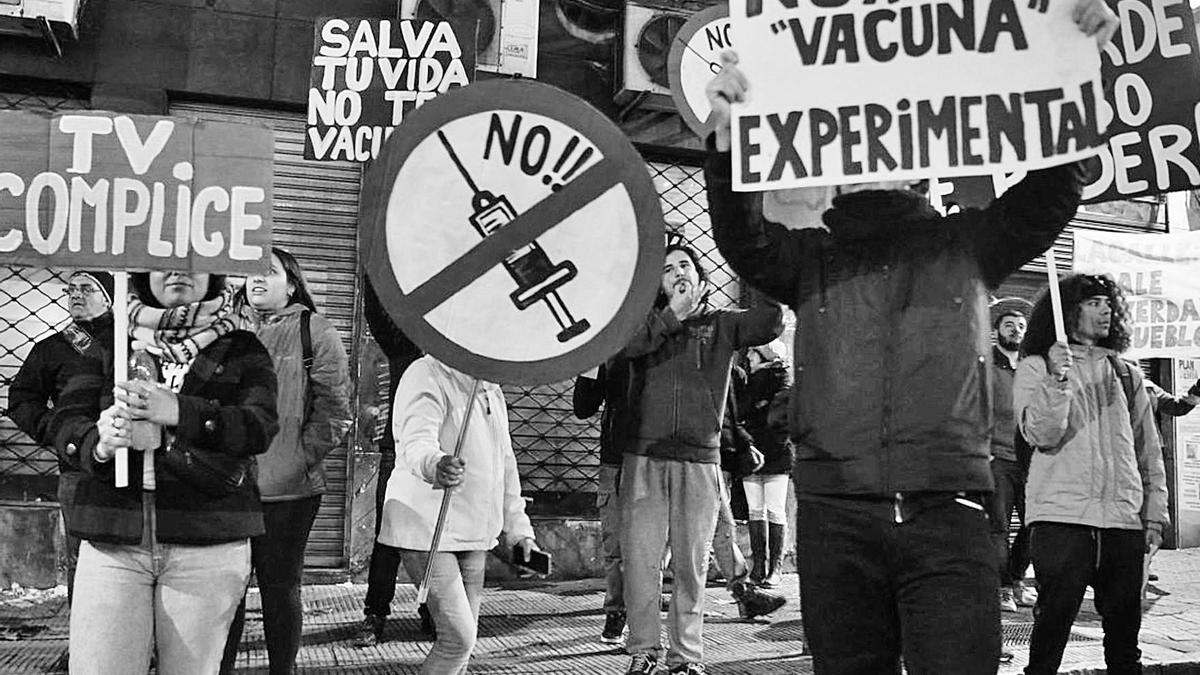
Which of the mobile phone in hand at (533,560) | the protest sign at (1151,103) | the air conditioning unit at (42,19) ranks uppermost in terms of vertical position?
the air conditioning unit at (42,19)

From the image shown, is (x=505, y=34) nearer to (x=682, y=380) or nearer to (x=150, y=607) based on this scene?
(x=682, y=380)

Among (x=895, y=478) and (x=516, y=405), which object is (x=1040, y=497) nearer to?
(x=895, y=478)

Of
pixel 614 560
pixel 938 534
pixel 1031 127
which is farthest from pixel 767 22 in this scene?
pixel 614 560

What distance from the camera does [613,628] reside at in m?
6.37

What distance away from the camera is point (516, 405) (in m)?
8.83

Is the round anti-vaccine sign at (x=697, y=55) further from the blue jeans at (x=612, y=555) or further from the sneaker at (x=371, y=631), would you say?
the sneaker at (x=371, y=631)

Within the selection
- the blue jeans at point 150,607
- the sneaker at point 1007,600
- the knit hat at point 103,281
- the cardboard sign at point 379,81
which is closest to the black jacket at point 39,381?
the knit hat at point 103,281

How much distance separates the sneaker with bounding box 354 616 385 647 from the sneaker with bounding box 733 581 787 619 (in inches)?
90.4

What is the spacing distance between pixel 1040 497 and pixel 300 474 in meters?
3.36

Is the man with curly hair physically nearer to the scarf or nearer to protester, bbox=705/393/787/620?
protester, bbox=705/393/787/620

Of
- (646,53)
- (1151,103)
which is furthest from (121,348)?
(646,53)

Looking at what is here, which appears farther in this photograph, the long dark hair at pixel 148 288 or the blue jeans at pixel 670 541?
the blue jeans at pixel 670 541

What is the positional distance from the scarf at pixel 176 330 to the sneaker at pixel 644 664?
2745 millimetres

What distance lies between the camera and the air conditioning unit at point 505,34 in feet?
28.3
